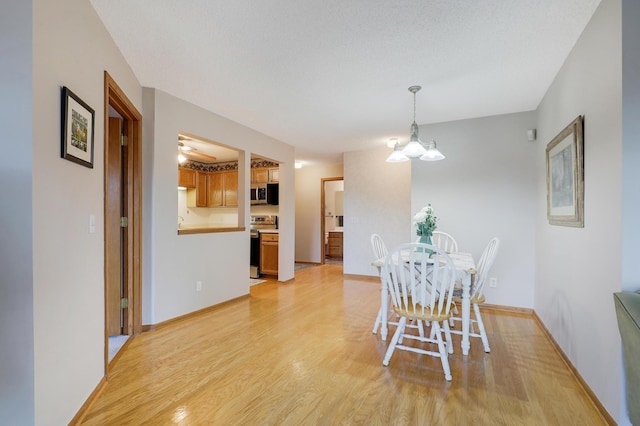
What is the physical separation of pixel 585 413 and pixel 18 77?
3318 millimetres

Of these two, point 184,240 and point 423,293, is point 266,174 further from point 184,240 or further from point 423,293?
point 423,293

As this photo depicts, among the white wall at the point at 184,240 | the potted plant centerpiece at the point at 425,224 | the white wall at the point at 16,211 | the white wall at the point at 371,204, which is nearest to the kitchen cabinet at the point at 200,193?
the white wall at the point at 184,240

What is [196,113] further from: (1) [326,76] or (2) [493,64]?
(2) [493,64]

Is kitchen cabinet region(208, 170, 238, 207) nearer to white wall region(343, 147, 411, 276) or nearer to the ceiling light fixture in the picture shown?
white wall region(343, 147, 411, 276)

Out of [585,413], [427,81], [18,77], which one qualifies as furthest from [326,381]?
[427,81]

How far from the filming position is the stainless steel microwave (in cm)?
603

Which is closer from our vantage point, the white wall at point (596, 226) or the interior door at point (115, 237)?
the white wall at point (596, 226)

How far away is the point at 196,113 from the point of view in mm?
3408

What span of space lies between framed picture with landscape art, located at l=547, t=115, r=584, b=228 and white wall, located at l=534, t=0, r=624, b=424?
0.06 m

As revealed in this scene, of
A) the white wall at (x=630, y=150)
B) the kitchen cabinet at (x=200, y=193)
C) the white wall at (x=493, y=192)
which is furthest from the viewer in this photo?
the kitchen cabinet at (x=200, y=193)

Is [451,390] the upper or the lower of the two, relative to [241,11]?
lower

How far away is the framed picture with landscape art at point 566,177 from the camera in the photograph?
2.07 metres

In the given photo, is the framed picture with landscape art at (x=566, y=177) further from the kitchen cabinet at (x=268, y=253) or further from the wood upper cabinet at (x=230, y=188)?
the wood upper cabinet at (x=230, y=188)

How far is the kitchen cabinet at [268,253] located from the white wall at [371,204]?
129 centimetres
